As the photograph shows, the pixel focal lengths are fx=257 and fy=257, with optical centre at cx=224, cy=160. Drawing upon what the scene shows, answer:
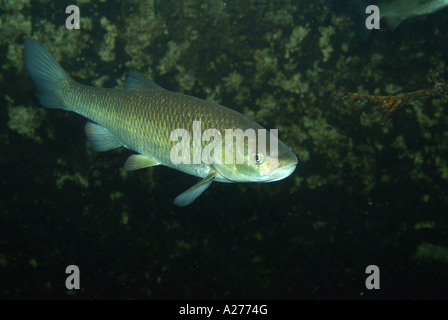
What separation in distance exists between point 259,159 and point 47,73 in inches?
108

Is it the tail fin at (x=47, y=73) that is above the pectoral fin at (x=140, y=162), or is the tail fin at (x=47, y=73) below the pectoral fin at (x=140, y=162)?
above

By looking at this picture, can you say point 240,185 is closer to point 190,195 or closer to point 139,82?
point 190,195

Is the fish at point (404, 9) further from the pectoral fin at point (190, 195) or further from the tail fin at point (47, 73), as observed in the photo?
the tail fin at point (47, 73)

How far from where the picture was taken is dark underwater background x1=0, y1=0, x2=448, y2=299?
10.0 ft

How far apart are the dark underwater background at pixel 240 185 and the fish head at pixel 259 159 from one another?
3.06ft

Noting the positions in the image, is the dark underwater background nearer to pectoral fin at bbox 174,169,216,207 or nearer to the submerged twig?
the submerged twig

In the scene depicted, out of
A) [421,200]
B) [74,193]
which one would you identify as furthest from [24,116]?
[421,200]

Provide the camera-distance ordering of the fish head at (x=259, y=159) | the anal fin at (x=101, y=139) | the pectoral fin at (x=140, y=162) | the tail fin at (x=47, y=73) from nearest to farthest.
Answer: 1. the fish head at (x=259, y=159)
2. the pectoral fin at (x=140, y=162)
3. the anal fin at (x=101, y=139)
4. the tail fin at (x=47, y=73)

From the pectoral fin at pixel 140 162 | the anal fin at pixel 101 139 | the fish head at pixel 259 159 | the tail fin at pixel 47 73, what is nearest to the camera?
the fish head at pixel 259 159

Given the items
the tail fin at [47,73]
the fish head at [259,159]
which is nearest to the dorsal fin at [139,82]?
the tail fin at [47,73]

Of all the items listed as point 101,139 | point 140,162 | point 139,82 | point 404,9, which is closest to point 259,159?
point 140,162

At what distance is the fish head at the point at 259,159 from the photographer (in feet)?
7.26

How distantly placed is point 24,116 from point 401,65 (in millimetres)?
4823

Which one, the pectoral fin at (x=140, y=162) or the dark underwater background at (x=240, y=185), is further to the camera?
A: the dark underwater background at (x=240, y=185)
